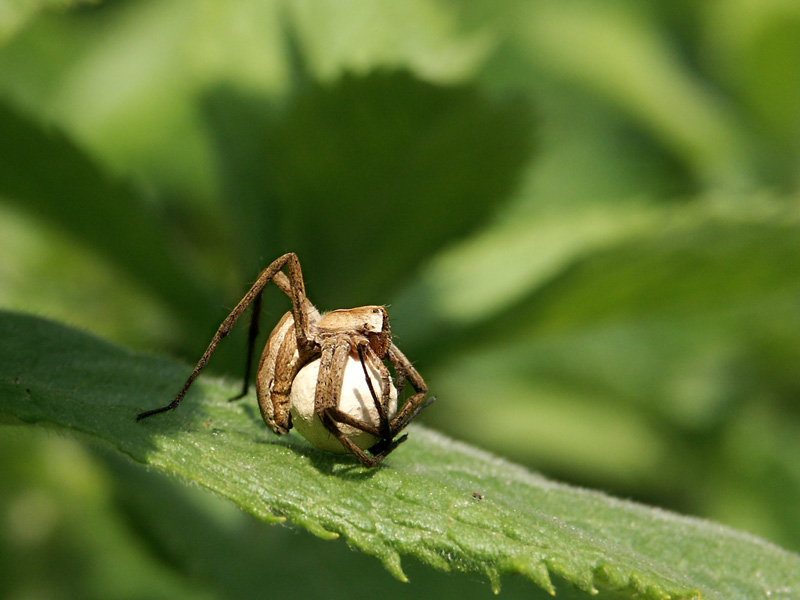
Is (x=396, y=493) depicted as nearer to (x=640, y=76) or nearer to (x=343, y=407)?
(x=343, y=407)

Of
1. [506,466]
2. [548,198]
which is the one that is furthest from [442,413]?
[506,466]

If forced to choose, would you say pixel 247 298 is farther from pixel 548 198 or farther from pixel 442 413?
pixel 548 198

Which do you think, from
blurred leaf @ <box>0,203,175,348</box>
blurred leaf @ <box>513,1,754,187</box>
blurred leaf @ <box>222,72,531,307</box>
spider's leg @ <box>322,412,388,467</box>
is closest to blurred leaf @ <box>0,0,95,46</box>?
blurred leaf @ <box>222,72,531,307</box>

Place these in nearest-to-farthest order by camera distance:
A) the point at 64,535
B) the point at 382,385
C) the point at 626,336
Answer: the point at 382,385
the point at 64,535
the point at 626,336

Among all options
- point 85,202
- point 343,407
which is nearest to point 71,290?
point 85,202

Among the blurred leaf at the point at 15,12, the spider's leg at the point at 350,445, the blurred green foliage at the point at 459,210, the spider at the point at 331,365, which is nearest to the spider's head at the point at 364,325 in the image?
the spider at the point at 331,365
